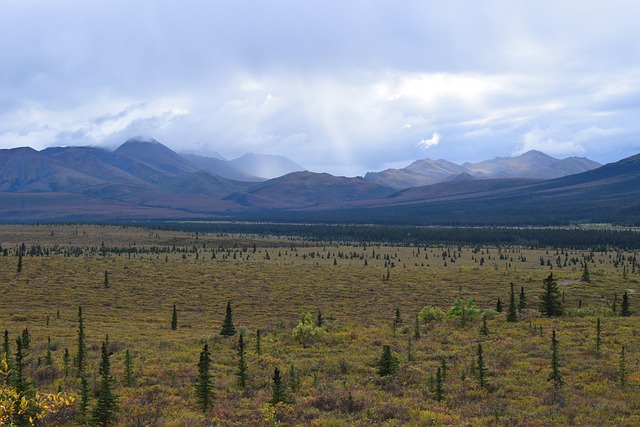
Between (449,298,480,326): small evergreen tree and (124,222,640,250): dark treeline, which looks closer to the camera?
(449,298,480,326): small evergreen tree

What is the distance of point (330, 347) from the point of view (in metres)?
24.6

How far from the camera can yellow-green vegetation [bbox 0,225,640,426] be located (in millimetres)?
14922

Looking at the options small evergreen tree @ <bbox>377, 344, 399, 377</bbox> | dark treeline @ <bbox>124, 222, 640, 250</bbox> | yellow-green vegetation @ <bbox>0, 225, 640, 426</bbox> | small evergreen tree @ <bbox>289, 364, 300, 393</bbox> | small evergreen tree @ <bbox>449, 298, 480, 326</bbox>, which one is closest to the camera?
yellow-green vegetation @ <bbox>0, 225, 640, 426</bbox>

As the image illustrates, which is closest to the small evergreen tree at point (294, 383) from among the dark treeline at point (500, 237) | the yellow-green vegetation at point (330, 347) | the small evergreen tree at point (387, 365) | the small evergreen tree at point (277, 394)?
the yellow-green vegetation at point (330, 347)

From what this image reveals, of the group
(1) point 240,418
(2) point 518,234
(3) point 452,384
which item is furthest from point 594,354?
(2) point 518,234

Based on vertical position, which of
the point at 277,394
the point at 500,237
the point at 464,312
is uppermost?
the point at 500,237

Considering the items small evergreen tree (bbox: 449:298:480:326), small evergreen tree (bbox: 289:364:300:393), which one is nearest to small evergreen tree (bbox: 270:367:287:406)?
small evergreen tree (bbox: 289:364:300:393)

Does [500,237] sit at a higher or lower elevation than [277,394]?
higher

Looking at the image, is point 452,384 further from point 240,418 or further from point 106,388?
point 106,388

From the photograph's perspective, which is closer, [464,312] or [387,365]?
[387,365]

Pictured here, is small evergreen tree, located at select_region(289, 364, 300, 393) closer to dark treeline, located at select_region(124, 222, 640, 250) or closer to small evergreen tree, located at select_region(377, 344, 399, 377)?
small evergreen tree, located at select_region(377, 344, 399, 377)

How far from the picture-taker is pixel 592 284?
169 ft

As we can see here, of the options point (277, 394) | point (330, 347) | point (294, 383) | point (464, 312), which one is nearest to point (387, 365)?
point (294, 383)

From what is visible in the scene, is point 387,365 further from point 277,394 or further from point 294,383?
point 277,394
